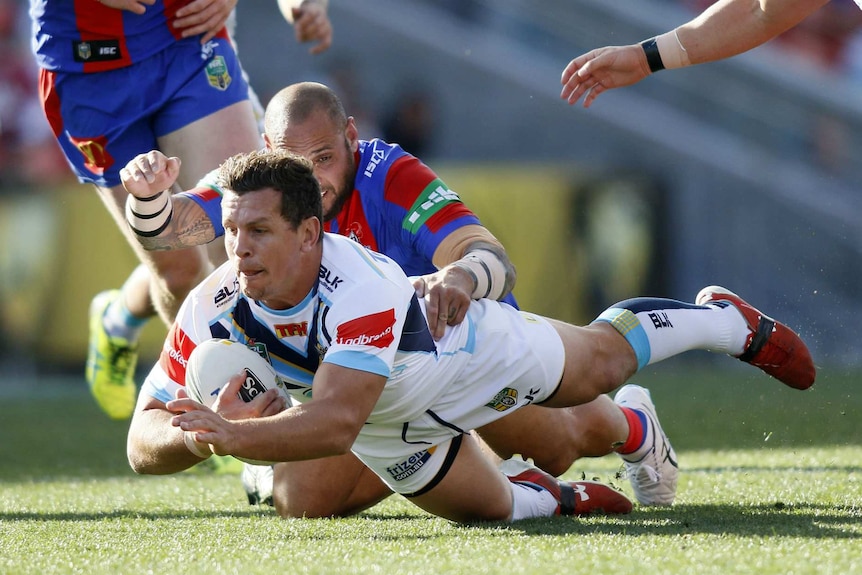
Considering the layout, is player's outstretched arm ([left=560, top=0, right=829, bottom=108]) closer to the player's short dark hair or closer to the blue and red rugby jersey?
the player's short dark hair

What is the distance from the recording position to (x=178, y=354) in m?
3.81

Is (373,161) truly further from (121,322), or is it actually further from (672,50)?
(121,322)

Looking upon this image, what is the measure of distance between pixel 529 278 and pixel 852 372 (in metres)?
2.82

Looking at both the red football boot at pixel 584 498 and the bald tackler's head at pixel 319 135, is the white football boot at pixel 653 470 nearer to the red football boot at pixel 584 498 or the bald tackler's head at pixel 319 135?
the red football boot at pixel 584 498

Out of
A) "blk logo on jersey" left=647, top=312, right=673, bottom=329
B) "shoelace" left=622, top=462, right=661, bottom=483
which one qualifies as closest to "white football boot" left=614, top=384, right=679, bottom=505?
"shoelace" left=622, top=462, right=661, bottom=483

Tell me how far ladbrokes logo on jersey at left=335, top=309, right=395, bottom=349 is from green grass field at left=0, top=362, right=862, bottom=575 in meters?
0.57

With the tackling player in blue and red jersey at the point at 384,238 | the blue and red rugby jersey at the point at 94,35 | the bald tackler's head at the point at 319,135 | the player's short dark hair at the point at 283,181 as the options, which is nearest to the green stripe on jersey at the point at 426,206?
the tackling player in blue and red jersey at the point at 384,238

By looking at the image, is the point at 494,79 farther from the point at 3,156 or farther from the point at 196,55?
the point at 196,55

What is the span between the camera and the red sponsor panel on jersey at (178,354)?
12.4 ft

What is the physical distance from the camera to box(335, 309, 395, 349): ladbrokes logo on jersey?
3.46 m

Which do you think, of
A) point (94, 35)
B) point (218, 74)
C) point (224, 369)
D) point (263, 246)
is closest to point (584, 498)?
point (224, 369)

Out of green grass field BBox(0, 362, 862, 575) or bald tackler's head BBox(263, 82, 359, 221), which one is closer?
green grass field BBox(0, 362, 862, 575)

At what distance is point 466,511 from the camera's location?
401 cm

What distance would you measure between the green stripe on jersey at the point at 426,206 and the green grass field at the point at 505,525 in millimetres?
997
